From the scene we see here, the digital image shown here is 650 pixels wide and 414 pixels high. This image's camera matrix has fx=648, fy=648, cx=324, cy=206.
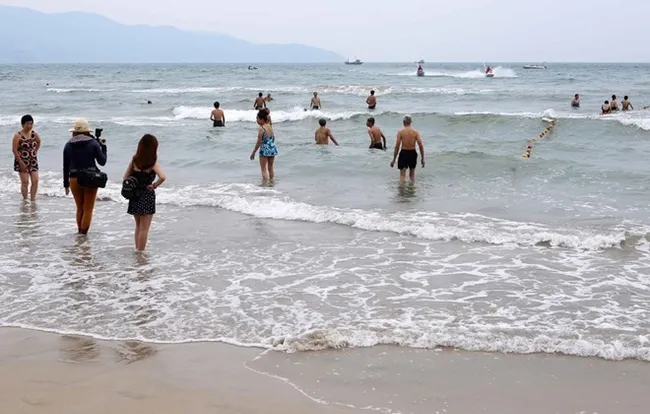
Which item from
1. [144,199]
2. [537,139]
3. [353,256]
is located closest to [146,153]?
[144,199]

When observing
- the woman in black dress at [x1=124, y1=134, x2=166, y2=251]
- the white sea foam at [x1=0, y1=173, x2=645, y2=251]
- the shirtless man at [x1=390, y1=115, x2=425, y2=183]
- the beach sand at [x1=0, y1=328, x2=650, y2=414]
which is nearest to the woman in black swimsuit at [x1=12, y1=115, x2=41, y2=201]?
the white sea foam at [x1=0, y1=173, x2=645, y2=251]

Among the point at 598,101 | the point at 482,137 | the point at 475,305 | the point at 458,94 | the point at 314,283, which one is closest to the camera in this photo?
the point at 475,305

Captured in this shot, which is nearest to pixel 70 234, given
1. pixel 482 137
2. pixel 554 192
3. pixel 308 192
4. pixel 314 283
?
pixel 314 283

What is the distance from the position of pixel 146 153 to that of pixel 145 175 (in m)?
0.30

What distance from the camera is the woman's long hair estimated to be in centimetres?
692

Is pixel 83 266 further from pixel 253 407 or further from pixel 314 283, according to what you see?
pixel 253 407

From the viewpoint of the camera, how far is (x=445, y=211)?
1017 centimetres

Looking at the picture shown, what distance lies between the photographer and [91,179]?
793 cm

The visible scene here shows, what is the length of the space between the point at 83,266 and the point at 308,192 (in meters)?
5.48

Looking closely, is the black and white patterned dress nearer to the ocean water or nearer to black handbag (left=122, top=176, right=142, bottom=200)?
black handbag (left=122, top=176, right=142, bottom=200)

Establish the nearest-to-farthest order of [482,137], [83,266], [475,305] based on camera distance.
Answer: [475,305]
[83,266]
[482,137]

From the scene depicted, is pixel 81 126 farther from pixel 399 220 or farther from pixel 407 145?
pixel 407 145

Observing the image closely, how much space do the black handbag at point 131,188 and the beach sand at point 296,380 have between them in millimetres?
2268

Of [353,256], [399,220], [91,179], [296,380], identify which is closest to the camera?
[296,380]
